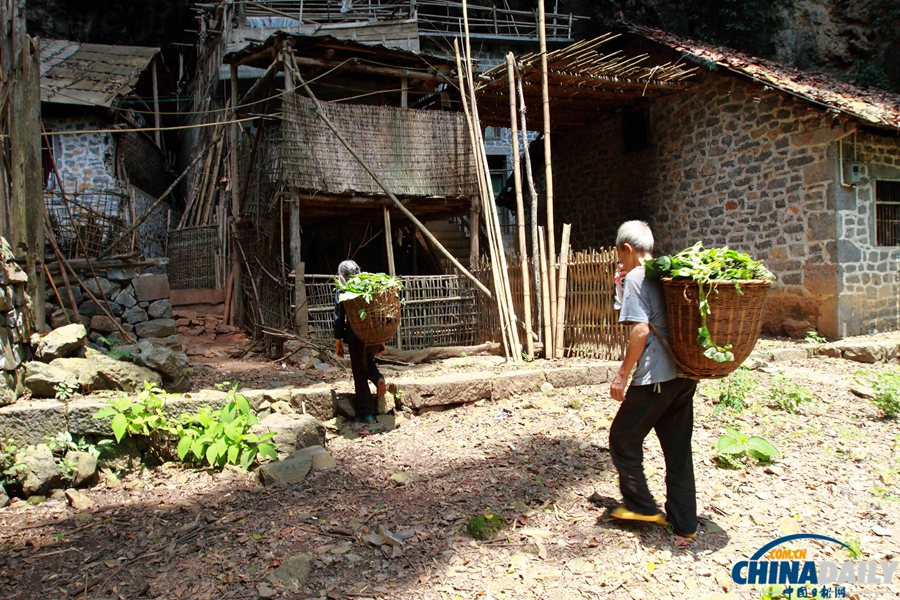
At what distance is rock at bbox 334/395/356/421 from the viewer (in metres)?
5.93

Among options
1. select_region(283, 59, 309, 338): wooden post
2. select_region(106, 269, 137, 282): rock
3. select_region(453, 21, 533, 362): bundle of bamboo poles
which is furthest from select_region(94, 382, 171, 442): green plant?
select_region(453, 21, 533, 362): bundle of bamboo poles

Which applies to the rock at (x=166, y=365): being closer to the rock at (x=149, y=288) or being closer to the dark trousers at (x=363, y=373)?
the dark trousers at (x=363, y=373)

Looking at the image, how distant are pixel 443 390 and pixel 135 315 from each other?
15.7ft

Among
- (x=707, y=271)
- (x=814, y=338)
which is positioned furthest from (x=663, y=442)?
(x=814, y=338)

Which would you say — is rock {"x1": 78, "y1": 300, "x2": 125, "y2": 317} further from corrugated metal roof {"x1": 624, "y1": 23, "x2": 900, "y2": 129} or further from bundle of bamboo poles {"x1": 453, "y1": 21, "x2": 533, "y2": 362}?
corrugated metal roof {"x1": 624, "y1": 23, "x2": 900, "y2": 129}

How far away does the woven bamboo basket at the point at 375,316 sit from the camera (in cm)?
531

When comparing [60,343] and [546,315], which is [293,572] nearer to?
[60,343]

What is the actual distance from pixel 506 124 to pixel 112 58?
10.5 meters

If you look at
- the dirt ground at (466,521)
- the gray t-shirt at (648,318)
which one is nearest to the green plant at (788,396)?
the dirt ground at (466,521)

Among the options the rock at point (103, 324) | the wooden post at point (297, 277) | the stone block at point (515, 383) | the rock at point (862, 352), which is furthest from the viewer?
the wooden post at point (297, 277)

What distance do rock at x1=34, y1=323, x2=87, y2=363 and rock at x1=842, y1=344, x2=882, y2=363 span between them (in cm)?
934

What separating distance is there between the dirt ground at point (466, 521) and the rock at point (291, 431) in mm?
269

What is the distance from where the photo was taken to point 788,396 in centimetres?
568

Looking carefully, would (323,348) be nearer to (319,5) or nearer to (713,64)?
(713,64)
